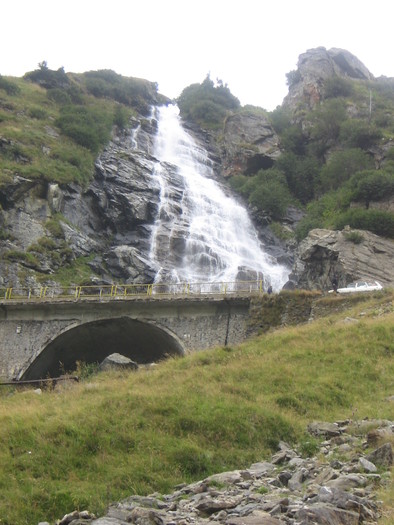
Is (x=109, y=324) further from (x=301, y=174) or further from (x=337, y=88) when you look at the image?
(x=337, y=88)

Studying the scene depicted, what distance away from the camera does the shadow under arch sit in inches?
1008

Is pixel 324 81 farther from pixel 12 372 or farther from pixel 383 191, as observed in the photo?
pixel 12 372

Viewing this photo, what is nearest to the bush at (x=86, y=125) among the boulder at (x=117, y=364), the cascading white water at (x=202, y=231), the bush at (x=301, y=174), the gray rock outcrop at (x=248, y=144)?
the cascading white water at (x=202, y=231)

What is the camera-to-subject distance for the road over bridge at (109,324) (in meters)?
24.2

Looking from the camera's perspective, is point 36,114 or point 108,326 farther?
point 36,114

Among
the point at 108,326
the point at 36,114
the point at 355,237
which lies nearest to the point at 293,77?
the point at 36,114

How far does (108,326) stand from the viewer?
26.4m

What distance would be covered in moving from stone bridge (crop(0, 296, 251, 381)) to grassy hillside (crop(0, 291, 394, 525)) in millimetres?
6831

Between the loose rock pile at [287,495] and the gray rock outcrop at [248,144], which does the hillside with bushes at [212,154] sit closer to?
the gray rock outcrop at [248,144]

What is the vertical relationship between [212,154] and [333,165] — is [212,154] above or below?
above

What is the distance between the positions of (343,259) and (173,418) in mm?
20978

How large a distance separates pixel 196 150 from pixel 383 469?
52638 millimetres

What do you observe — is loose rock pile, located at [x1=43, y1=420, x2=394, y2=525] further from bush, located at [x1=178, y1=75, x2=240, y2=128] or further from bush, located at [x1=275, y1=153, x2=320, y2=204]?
bush, located at [x1=178, y1=75, x2=240, y2=128]

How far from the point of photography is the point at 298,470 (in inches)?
323
